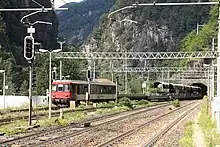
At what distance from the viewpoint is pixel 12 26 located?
119m

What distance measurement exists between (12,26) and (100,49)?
52.1m

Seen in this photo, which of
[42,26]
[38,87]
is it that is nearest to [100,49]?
[42,26]

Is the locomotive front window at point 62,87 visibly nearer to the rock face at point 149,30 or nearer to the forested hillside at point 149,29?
the rock face at point 149,30

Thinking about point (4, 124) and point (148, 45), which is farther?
point (148, 45)

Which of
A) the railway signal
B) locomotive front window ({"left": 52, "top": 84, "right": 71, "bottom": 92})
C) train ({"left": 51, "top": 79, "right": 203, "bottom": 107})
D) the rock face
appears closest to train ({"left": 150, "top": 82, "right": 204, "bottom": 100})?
train ({"left": 51, "top": 79, "right": 203, "bottom": 107})

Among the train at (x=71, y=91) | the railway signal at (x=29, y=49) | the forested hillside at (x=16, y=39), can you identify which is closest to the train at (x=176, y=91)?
the forested hillside at (x=16, y=39)

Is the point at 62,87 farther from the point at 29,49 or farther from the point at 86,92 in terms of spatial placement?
the point at 29,49

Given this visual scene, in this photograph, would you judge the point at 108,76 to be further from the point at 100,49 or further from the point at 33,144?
the point at 33,144

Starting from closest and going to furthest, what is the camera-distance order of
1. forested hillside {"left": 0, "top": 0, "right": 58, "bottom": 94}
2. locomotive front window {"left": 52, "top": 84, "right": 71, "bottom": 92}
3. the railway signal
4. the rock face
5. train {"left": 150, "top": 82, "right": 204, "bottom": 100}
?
the railway signal
locomotive front window {"left": 52, "top": 84, "right": 71, "bottom": 92}
train {"left": 150, "top": 82, "right": 204, "bottom": 100}
forested hillside {"left": 0, "top": 0, "right": 58, "bottom": 94}
the rock face

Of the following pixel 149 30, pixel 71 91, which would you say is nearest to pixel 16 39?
pixel 149 30

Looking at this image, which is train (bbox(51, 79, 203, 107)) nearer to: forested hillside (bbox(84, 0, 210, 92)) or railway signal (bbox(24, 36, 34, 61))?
railway signal (bbox(24, 36, 34, 61))

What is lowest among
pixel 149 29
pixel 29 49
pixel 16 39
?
pixel 29 49

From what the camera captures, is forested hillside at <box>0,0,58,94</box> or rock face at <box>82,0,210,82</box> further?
rock face at <box>82,0,210,82</box>

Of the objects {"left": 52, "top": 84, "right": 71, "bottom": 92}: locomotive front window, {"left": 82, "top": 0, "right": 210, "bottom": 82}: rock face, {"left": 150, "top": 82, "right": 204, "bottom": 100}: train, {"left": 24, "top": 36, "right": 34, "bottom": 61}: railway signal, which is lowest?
{"left": 150, "top": 82, "right": 204, "bottom": 100}: train
